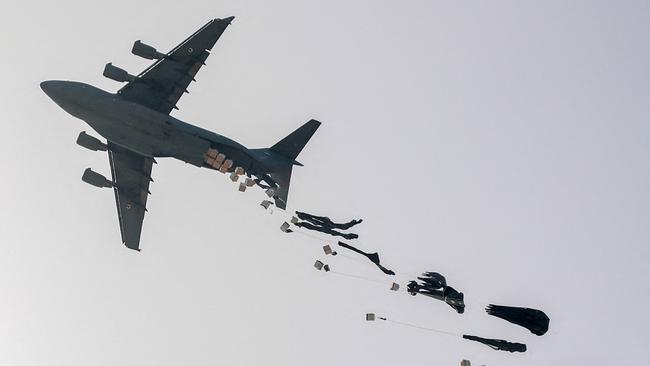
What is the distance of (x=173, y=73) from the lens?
5347 cm

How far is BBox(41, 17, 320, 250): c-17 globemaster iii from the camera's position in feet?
169

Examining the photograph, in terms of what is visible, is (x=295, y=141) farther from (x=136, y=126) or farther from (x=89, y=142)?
(x=89, y=142)

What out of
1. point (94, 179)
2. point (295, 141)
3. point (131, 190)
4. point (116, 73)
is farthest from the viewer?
point (131, 190)

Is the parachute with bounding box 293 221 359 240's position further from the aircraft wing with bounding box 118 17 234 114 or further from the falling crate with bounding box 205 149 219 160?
the aircraft wing with bounding box 118 17 234 114

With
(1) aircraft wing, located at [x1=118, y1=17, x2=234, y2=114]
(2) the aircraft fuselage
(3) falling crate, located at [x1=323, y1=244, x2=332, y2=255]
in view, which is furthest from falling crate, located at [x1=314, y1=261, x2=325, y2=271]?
(1) aircraft wing, located at [x1=118, y1=17, x2=234, y2=114]

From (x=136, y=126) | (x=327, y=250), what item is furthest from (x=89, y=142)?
(x=327, y=250)

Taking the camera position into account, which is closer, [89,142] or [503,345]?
[503,345]

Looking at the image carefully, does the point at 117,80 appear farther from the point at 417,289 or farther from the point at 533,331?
the point at 533,331

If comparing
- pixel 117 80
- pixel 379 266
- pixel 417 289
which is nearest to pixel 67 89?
pixel 117 80

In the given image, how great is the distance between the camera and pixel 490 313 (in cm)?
4841

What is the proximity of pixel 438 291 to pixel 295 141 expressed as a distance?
17119mm

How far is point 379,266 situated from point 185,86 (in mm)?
20431

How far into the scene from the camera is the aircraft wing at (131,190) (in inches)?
2261

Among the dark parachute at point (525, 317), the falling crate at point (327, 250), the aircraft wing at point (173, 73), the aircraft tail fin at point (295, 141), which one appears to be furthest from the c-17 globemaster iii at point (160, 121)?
the dark parachute at point (525, 317)
